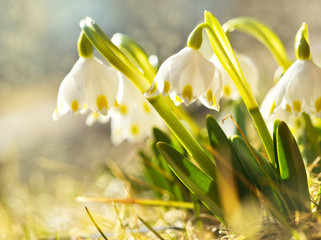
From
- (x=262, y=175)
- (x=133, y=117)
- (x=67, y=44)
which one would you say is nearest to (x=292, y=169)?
(x=262, y=175)

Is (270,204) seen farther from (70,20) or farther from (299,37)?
(70,20)

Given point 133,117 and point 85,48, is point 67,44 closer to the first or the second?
point 133,117

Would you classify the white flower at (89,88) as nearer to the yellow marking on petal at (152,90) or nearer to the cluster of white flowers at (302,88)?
the yellow marking on petal at (152,90)

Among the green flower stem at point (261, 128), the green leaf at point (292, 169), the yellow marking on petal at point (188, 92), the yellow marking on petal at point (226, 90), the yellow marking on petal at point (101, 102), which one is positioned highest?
the yellow marking on petal at point (101, 102)

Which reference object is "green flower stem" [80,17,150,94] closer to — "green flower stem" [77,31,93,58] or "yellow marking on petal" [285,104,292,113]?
"green flower stem" [77,31,93,58]

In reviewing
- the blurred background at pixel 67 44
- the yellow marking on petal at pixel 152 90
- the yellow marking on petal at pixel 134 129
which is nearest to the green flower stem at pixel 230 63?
the yellow marking on petal at pixel 152 90

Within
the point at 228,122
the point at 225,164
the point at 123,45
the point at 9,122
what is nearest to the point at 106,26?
the point at 9,122
